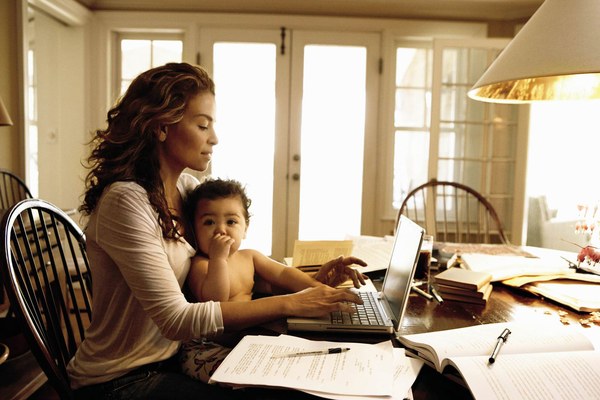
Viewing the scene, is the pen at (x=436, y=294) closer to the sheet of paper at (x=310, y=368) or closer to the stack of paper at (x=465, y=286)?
the stack of paper at (x=465, y=286)

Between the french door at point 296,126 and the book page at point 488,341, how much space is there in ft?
10.2

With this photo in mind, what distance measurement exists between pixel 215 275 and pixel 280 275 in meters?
0.28

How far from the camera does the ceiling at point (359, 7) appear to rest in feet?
12.8

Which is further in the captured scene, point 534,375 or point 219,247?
point 219,247

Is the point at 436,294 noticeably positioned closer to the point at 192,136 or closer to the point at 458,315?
the point at 458,315

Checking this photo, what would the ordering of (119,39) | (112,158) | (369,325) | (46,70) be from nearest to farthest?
(369,325), (112,158), (46,70), (119,39)

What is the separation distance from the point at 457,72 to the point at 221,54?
6.63 feet

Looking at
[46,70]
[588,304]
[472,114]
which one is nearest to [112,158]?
[588,304]

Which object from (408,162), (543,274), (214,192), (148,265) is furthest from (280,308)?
(408,162)

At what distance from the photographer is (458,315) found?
123 cm

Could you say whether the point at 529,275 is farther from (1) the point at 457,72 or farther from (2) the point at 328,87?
(2) the point at 328,87

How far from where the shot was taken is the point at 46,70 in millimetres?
3873

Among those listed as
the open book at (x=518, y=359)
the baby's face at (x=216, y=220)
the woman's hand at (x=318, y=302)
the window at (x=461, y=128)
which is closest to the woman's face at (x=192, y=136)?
the baby's face at (x=216, y=220)

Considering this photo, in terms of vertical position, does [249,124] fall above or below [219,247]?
above
